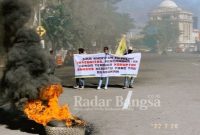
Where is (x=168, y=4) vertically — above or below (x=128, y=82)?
above

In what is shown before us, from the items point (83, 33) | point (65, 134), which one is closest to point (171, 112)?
point (65, 134)

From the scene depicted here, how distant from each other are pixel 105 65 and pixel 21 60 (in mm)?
9157

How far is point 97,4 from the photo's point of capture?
5409cm

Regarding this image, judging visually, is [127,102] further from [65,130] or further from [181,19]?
[181,19]

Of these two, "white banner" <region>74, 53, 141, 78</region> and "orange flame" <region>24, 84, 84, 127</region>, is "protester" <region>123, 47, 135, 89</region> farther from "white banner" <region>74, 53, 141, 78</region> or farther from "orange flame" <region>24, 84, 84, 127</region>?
"orange flame" <region>24, 84, 84, 127</region>

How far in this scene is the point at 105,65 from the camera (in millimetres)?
17438

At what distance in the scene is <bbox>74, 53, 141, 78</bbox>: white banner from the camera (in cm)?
1734

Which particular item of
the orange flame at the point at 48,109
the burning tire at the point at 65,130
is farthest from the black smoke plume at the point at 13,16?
the burning tire at the point at 65,130

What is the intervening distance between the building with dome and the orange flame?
165 m

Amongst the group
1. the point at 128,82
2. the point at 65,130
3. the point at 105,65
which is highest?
the point at 105,65

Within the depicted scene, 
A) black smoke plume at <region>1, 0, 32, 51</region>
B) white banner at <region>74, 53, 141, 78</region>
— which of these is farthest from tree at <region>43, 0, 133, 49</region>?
black smoke plume at <region>1, 0, 32, 51</region>

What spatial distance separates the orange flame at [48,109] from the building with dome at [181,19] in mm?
164857

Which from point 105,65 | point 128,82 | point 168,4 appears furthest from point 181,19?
point 105,65

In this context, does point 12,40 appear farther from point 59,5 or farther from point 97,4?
point 97,4
